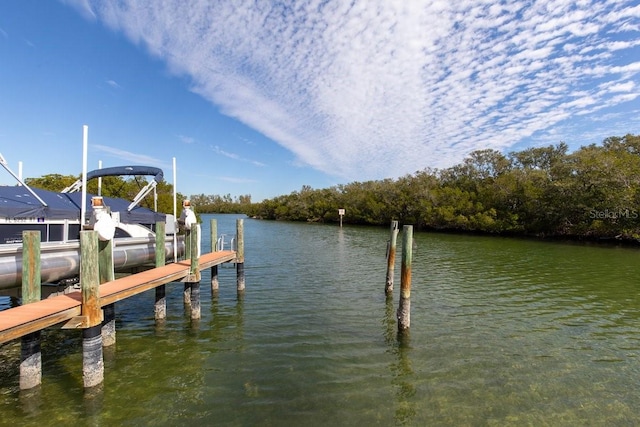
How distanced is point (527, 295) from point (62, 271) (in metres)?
15.0

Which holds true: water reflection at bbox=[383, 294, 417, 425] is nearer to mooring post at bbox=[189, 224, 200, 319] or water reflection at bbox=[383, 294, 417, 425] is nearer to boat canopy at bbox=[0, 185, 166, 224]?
mooring post at bbox=[189, 224, 200, 319]

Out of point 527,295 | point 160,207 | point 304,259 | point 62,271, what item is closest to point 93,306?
point 62,271

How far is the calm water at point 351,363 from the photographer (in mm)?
5715

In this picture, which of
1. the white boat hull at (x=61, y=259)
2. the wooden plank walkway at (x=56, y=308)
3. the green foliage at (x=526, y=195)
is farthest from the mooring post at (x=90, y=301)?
the green foliage at (x=526, y=195)

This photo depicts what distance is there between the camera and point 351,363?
753 centimetres

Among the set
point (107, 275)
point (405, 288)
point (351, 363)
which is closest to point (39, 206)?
point (107, 275)

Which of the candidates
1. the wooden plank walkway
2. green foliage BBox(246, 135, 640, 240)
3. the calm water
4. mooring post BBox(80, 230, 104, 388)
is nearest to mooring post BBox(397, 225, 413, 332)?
the calm water

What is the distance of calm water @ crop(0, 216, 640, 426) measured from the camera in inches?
225

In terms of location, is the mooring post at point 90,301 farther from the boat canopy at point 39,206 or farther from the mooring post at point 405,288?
the mooring post at point 405,288

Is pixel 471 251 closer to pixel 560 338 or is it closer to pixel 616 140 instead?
pixel 560 338

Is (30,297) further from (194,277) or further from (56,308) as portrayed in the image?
(194,277)

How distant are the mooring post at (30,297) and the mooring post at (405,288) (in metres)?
7.53

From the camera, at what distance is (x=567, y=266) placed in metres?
21.0

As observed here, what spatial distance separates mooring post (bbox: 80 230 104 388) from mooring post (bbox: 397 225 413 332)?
6.73 meters
